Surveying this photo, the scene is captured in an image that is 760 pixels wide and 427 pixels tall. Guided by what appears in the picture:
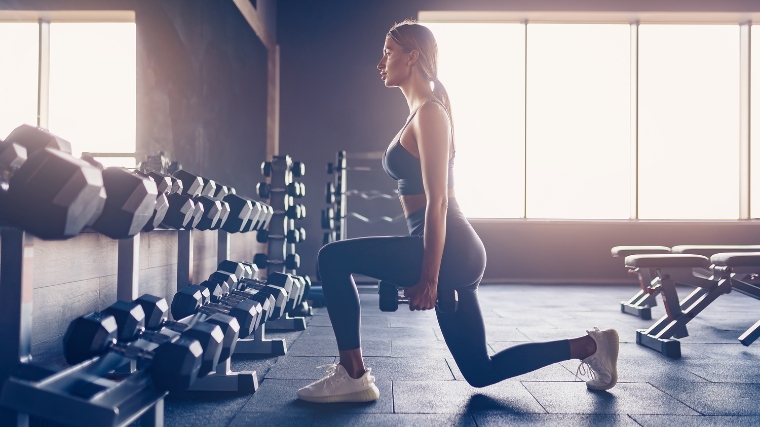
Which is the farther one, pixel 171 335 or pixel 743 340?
pixel 743 340

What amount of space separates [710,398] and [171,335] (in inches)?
66.8

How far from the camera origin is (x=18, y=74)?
8.25 ft

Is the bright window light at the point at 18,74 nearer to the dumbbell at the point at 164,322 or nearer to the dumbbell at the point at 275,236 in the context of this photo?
the dumbbell at the point at 275,236

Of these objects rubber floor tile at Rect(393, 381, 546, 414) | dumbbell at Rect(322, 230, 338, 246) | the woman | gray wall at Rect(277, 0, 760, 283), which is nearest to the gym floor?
rubber floor tile at Rect(393, 381, 546, 414)

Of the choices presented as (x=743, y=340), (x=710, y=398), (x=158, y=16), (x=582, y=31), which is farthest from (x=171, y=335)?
(x=582, y=31)

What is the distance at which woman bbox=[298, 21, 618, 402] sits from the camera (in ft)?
4.86

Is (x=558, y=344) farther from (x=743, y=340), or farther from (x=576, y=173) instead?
(x=576, y=173)

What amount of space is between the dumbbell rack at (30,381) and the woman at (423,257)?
2.03ft

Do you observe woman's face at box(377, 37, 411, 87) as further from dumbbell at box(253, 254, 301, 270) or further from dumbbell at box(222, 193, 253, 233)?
dumbbell at box(253, 254, 301, 270)

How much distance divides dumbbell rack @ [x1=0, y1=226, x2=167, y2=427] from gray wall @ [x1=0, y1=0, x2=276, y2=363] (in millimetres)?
387

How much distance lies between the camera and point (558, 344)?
172 cm

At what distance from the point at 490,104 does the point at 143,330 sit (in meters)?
5.04

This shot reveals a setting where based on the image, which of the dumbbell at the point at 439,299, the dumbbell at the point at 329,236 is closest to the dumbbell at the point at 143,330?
the dumbbell at the point at 439,299

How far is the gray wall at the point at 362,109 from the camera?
19.0 feet
